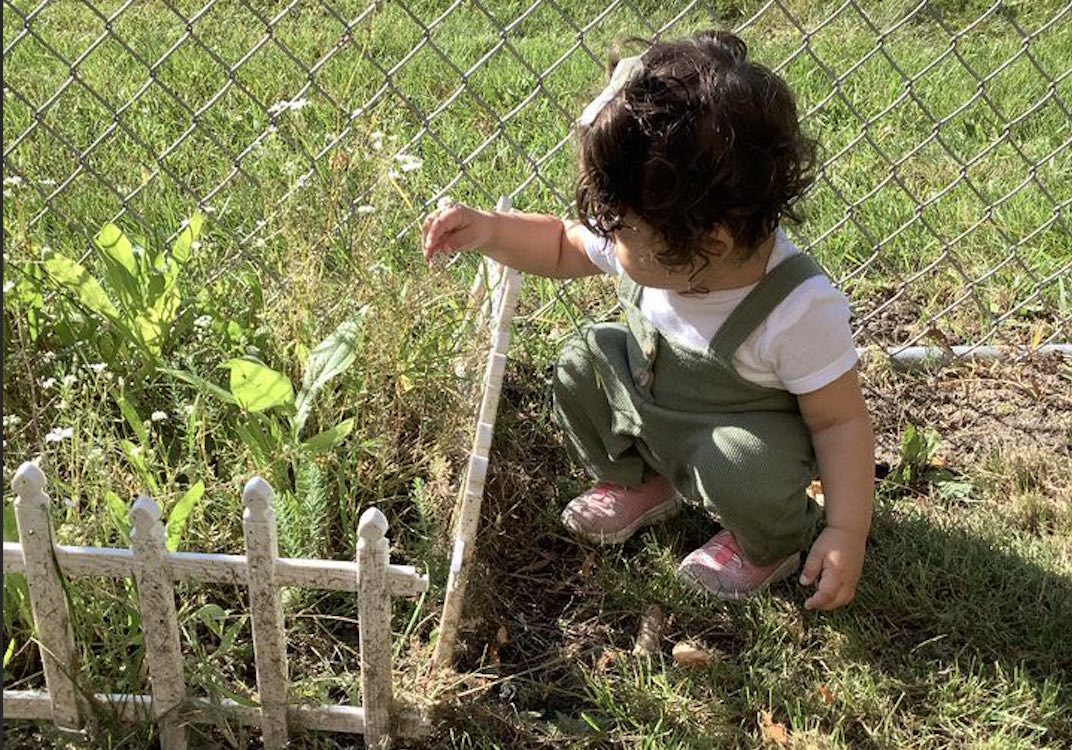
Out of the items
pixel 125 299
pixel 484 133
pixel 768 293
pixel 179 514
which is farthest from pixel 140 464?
pixel 484 133

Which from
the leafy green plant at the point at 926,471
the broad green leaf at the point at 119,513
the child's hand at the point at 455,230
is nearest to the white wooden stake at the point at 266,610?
the broad green leaf at the point at 119,513

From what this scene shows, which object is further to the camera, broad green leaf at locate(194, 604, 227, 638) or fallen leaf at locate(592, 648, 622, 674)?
fallen leaf at locate(592, 648, 622, 674)

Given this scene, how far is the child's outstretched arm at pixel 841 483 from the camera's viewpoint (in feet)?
7.10

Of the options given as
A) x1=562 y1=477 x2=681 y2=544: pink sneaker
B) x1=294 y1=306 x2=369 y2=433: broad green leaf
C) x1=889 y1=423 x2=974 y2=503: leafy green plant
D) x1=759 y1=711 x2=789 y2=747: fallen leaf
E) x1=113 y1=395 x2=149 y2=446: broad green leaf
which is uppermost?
x1=113 y1=395 x2=149 y2=446: broad green leaf

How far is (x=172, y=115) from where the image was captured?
3.66 m

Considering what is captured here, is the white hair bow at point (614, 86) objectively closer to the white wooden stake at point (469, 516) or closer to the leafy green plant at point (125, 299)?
the white wooden stake at point (469, 516)

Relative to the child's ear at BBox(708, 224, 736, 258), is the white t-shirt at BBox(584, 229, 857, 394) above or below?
below

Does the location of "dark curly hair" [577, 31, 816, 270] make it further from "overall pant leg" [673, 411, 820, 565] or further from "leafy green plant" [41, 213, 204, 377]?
"leafy green plant" [41, 213, 204, 377]

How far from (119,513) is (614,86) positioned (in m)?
1.00

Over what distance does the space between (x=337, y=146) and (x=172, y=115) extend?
3.72 ft

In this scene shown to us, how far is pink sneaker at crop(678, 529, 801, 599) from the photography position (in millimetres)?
2355

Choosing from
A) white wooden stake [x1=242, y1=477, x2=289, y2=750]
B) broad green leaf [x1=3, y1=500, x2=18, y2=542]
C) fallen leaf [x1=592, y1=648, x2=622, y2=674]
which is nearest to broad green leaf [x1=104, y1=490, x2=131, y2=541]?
broad green leaf [x1=3, y1=500, x2=18, y2=542]

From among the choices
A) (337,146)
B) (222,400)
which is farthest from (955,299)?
(222,400)

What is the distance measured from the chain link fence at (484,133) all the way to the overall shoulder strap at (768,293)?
1.43ft
